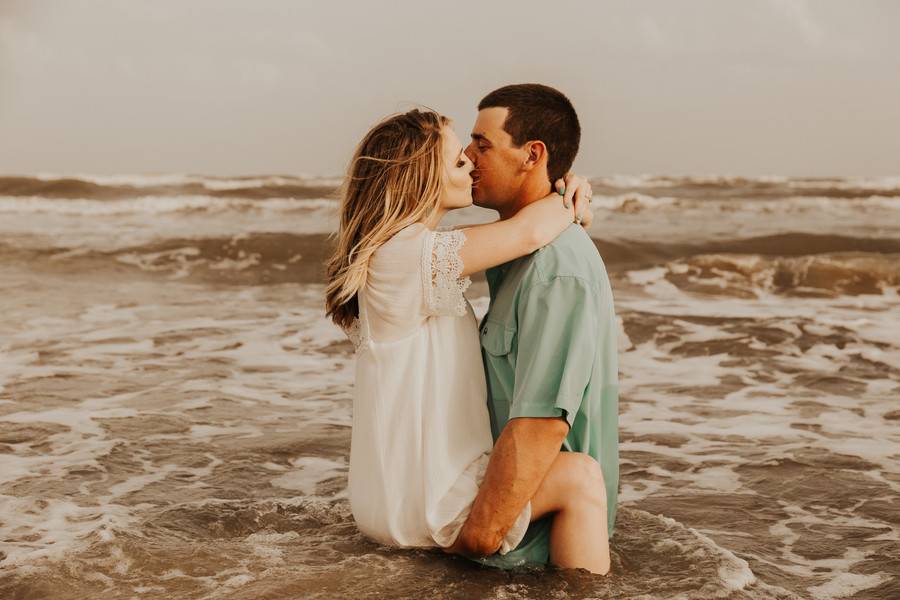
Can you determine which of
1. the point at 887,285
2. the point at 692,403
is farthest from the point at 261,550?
the point at 887,285

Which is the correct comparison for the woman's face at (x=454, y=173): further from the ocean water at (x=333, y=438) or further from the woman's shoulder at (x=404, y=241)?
the ocean water at (x=333, y=438)

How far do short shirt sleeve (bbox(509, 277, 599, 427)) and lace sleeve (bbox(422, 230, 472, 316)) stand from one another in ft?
0.75

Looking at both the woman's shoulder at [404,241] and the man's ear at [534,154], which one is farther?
the man's ear at [534,154]

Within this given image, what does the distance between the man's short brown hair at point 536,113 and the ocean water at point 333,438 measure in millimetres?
650

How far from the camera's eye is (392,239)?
10.3 feet

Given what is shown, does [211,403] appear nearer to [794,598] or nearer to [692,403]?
[692,403]

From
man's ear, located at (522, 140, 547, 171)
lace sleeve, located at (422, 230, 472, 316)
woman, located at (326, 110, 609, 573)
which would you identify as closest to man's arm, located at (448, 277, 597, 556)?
woman, located at (326, 110, 609, 573)

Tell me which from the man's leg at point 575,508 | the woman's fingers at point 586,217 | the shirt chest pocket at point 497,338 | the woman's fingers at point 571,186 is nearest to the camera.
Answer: the man's leg at point 575,508

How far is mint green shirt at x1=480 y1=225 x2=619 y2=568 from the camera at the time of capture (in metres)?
3.02

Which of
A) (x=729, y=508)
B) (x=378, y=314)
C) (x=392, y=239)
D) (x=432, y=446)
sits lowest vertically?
(x=729, y=508)

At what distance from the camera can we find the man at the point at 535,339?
3.01m

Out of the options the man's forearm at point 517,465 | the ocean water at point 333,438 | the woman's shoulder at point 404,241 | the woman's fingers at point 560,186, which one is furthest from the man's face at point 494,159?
the man's forearm at point 517,465

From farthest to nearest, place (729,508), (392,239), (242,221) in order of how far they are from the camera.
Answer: (242,221), (729,508), (392,239)

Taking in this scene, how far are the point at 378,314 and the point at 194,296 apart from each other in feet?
29.5
